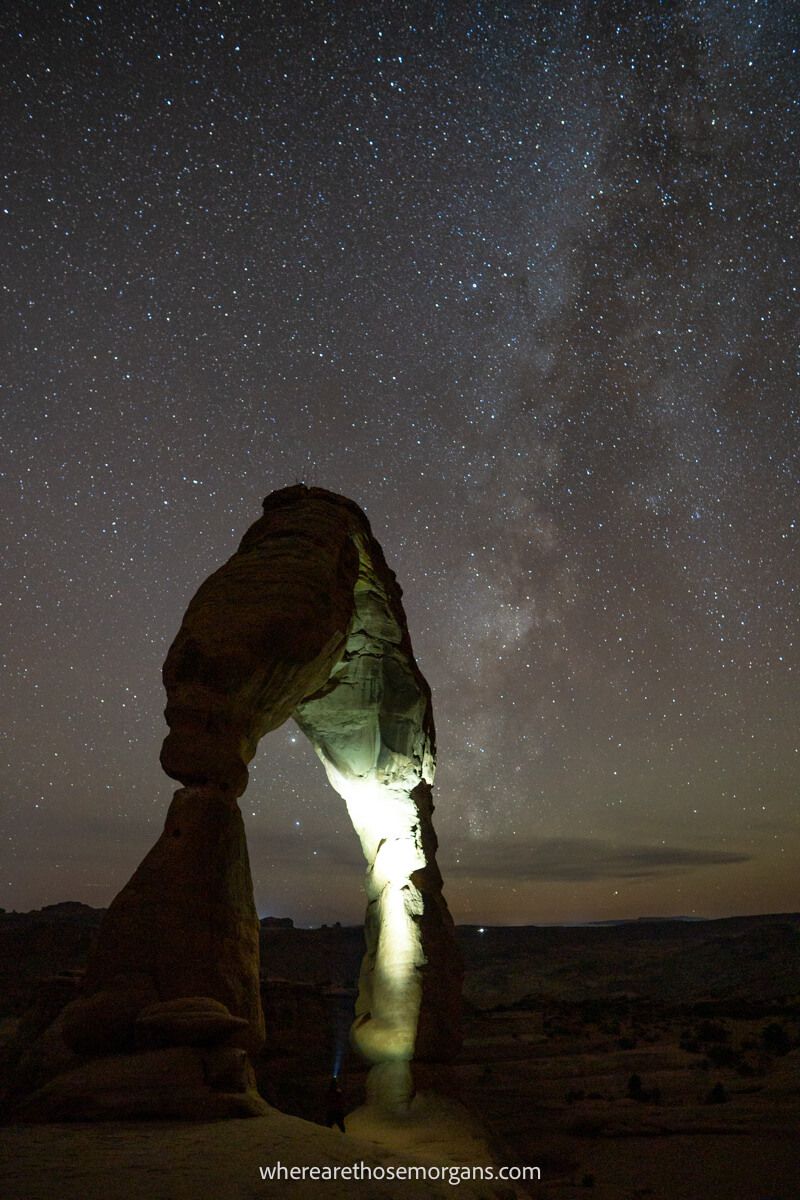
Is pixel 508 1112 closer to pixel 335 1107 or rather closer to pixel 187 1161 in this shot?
pixel 335 1107

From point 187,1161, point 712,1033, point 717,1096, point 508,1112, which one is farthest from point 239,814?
point 712,1033

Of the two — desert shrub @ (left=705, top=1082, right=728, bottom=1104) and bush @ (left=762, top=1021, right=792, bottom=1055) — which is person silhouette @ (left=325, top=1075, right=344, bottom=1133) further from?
bush @ (left=762, top=1021, right=792, bottom=1055)

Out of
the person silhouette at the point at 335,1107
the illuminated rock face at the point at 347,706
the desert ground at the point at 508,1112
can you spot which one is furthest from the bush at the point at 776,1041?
the person silhouette at the point at 335,1107

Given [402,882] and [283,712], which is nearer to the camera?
Result: [283,712]

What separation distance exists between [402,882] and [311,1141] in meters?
6.21

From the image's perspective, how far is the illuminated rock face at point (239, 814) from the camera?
828 centimetres

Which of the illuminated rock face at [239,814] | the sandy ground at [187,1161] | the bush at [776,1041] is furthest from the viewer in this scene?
the bush at [776,1041]

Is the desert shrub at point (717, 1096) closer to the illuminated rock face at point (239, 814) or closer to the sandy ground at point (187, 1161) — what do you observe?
the illuminated rock face at point (239, 814)

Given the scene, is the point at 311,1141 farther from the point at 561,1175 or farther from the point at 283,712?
the point at 561,1175

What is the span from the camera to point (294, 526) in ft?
41.3

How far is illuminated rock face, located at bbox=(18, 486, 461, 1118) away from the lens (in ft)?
27.2

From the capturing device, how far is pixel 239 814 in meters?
10.1

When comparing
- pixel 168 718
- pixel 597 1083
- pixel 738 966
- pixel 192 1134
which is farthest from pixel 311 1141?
pixel 738 966

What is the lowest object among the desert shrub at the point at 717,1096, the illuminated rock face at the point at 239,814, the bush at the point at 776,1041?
the bush at the point at 776,1041
